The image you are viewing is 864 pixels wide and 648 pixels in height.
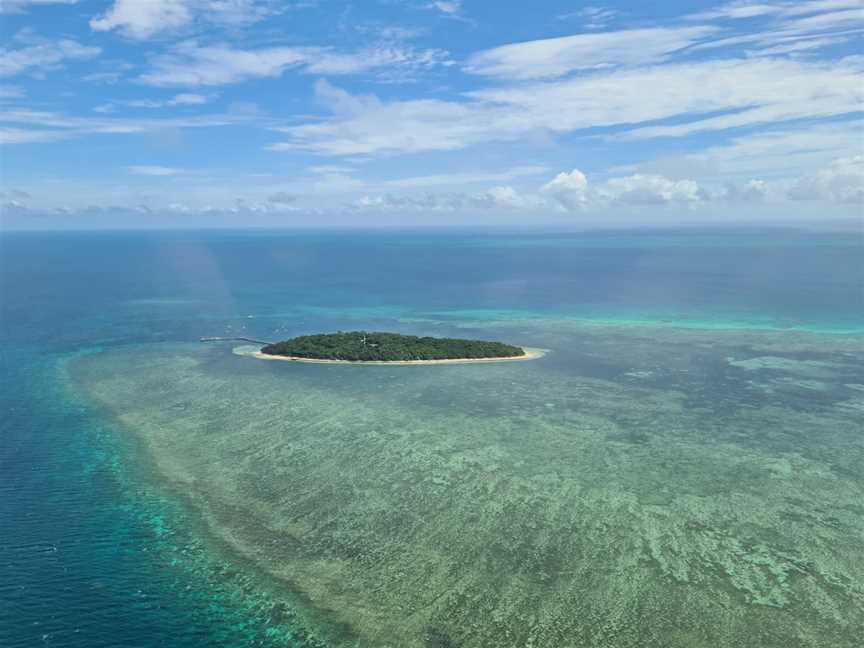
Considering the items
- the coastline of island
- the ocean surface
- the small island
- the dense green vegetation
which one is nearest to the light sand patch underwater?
the ocean surface

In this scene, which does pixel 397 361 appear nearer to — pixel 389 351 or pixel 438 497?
pixel 389 351

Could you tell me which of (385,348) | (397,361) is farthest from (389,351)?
(397,361)

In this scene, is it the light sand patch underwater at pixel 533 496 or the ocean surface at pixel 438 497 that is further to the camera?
the light sand patch underwater at pixel 533 496

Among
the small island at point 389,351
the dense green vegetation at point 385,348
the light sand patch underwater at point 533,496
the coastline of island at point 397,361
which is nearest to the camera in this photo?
the light sand patch underwater at point 533,496

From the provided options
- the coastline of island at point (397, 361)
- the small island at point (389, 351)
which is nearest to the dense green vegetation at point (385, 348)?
the small island at point (389, 351)

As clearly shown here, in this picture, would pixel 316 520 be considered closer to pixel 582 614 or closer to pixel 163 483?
pixel 163 483

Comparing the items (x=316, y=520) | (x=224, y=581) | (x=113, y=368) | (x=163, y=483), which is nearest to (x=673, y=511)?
(x=316, y=520)

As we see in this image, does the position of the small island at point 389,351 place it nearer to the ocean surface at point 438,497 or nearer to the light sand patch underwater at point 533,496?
the ocean surface at point 438,497
